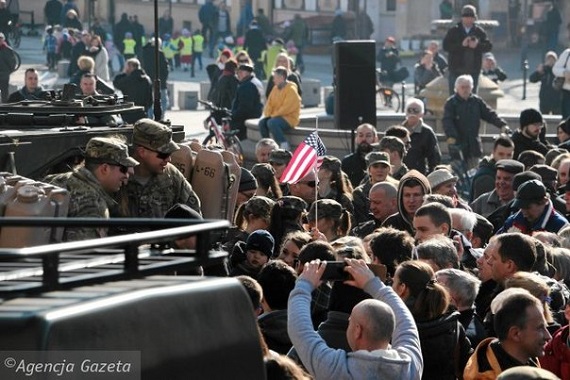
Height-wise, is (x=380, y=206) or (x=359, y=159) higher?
(x=380, y=206)

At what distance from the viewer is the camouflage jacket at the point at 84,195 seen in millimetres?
8719

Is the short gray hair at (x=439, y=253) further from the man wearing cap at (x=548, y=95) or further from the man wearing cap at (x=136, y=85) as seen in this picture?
the man wearing cap at (x=548, y=95)

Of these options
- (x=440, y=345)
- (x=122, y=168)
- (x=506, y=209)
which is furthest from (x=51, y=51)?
(x=440, y=345)

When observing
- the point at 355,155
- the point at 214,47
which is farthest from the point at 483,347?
the point at 214,47

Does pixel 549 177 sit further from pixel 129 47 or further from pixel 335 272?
pixel 129 47

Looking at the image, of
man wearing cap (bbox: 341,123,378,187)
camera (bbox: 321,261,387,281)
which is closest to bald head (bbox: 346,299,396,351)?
camera (bbox: 321,261,387,281)

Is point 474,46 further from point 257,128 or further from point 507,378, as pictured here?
point 507,378

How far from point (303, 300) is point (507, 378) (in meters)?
1.75

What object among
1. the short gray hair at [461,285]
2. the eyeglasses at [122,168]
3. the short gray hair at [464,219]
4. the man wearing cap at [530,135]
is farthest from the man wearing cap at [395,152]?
the short gray hair at [461,285]

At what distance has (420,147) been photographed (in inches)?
740

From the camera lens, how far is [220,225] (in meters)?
5.16

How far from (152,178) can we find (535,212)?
11.0 ft

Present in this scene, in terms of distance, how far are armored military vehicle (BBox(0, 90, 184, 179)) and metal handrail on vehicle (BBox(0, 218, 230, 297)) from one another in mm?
4685

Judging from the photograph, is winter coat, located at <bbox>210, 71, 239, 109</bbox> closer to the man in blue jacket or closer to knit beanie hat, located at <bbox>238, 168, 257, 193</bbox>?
knit beanie hat, located at <bbox>238, 168, 257, 193</bbox>
